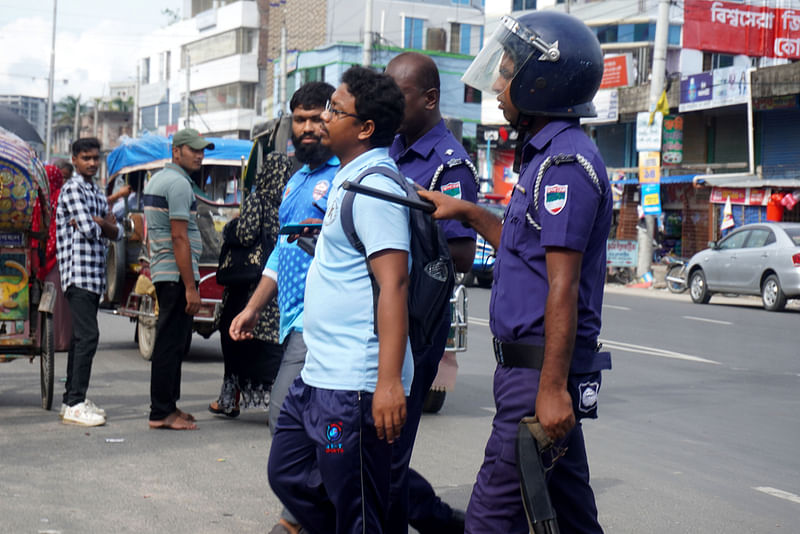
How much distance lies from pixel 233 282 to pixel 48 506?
2314 millimetres

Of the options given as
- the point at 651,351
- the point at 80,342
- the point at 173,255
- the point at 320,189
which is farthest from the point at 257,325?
the point at 651,351

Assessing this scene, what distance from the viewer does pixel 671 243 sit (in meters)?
35.0

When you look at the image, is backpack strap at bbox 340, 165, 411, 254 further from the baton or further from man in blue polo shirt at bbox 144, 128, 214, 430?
man in blue polo shirt at bbox 144, 128, 214, 430

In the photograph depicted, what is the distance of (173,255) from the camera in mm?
7168

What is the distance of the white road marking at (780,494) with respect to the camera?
19.9ft

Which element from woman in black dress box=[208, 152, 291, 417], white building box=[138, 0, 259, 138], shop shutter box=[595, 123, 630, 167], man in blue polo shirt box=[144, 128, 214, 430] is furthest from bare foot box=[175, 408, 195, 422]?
white building box=[138, 0, 259, 138]

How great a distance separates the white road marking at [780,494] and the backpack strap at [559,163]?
3.50 meters

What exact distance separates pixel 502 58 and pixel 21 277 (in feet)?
17.8

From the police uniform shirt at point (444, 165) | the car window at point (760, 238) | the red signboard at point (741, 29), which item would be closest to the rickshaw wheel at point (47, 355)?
the police uniform shirt at point (444, 165)

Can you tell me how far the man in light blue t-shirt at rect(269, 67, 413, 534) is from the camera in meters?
3.47

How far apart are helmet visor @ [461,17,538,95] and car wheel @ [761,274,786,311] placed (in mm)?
17153

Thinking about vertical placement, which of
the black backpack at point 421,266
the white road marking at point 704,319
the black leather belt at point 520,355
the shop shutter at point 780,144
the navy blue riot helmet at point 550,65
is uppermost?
the shop shutter at point 780,144

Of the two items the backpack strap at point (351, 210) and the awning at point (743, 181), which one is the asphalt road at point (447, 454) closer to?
the backpack strap at point (351, 210)

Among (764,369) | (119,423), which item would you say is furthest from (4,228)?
(764,369)
